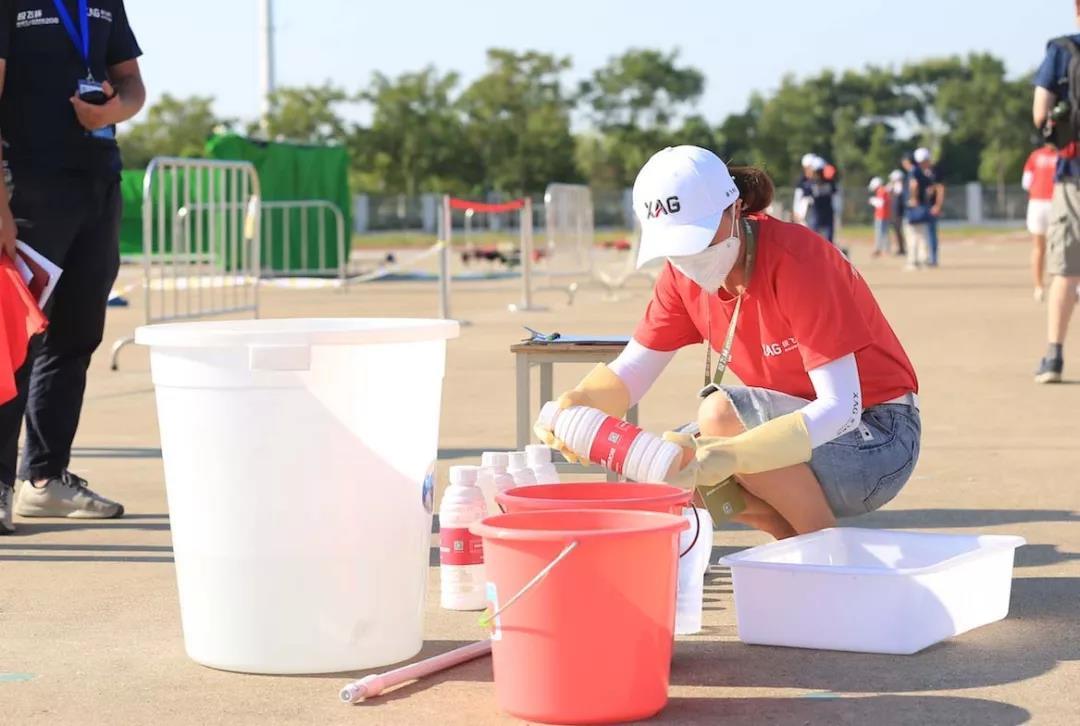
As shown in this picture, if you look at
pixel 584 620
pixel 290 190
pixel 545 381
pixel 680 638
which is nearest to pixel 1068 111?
pixel 545 381

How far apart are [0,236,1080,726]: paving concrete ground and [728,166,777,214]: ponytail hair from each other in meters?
0.34

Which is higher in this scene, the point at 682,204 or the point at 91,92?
the point at 91,92

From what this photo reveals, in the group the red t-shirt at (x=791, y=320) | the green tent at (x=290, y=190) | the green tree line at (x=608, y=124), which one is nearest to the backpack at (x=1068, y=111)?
the red t-shirt at (x=791, y=320)

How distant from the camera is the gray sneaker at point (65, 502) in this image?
5.97m

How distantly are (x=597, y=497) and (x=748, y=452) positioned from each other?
363 mm

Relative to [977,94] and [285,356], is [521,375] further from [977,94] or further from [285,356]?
[977,94]

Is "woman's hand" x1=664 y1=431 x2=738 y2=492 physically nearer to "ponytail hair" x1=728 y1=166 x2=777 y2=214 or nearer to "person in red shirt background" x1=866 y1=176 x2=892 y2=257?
"ponytail hair" x1=728 y1=166 x2=777 y2=214

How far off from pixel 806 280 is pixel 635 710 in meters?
1.25

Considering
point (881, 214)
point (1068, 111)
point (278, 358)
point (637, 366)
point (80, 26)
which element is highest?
point (80, 26)

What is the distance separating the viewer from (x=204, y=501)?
3807 millimetres

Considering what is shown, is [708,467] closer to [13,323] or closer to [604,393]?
[604,393]

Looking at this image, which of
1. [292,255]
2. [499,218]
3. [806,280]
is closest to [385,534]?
[806,280]

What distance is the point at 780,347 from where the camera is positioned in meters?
4.44

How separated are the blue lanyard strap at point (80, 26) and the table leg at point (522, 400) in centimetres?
177
